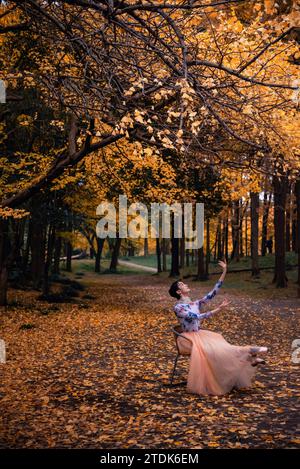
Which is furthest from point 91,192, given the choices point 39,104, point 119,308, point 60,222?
point 39,104

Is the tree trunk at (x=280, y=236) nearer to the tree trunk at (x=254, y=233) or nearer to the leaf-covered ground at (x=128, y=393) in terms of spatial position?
the tree trunk at (x=254, y=233)

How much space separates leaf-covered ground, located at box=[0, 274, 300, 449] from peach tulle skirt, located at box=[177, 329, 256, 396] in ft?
0.57

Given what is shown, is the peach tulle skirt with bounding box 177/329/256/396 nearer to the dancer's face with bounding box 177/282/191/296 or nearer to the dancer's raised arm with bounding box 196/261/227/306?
the dancer's raised arm with bounding box 196/261/227/306

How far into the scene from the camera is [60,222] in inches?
924

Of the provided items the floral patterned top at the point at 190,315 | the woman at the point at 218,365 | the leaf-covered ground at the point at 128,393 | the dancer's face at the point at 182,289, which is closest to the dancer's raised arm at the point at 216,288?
the floral patterned top at the point at 190,315

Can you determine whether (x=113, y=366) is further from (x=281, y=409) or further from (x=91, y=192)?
(x=91, y=192)

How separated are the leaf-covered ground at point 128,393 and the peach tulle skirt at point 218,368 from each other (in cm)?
17

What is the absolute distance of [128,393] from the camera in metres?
8.40

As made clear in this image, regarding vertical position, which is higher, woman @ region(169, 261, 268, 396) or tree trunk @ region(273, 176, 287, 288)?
tree trunk @ region(273, 176, 287, 288)

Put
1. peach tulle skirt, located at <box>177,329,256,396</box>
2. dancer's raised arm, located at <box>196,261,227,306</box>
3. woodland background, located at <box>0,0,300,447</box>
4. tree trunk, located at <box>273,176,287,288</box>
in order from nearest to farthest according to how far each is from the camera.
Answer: woodland background, located at <box>0,0,300,447</box> → peach tulle skirt, located at <box>177,329,256,396</box> → dancer's raised arm, located at <box>196,261,227,306</box> → tree trunk, located at <box>273,176,287,288</box>

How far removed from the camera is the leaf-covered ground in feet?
20.3

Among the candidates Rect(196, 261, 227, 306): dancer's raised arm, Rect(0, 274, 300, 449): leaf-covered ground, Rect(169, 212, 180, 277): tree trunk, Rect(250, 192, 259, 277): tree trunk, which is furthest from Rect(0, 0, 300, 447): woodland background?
Rect(169, 212, 180, 277): tree trunk
